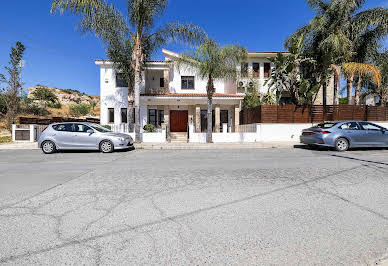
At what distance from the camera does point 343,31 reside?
47.2ft

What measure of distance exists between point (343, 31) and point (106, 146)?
A: 58.2 ft

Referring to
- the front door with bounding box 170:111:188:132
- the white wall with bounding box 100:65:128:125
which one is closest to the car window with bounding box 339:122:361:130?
the front door with bounding box 170:111:188:132

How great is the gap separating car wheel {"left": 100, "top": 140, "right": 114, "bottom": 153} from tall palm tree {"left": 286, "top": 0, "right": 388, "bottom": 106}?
606 inches

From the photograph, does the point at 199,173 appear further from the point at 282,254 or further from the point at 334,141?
the point at 334,141

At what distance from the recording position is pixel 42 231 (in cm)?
244

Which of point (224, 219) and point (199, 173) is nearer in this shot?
point (224, 219)

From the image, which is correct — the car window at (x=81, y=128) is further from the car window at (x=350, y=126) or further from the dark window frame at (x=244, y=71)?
the dark window frame at (x=244, y=71)

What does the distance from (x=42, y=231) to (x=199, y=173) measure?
3.51 meters

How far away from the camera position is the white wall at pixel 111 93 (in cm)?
1861

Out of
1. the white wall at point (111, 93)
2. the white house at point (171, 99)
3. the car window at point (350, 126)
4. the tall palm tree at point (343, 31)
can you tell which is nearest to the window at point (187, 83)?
the white house at point (171, 99)

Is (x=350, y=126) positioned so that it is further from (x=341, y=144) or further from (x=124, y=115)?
(x=124, y=115)

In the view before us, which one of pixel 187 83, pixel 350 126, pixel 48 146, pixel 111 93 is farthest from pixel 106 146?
pixel 187 83

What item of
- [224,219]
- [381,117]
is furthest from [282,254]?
[381,117]

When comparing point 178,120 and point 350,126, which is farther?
point 178,120
